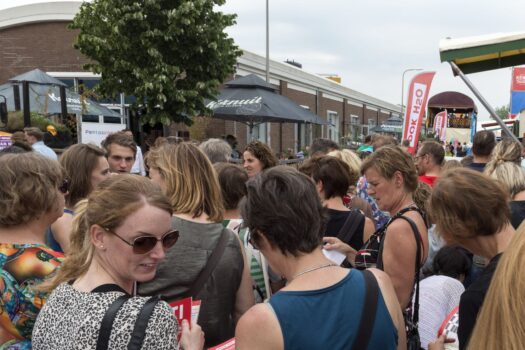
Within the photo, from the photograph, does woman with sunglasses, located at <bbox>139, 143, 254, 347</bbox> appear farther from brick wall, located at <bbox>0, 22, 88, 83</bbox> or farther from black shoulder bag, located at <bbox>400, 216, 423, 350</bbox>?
brick wall, located at <bbox>0, 22, 88, 83</bbox>

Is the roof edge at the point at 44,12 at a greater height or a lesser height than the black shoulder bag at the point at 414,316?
greater

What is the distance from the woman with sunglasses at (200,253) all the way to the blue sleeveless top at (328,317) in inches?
33.3

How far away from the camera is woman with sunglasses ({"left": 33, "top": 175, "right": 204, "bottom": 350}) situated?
1564 mm

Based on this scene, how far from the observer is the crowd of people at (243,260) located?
5.13 feet

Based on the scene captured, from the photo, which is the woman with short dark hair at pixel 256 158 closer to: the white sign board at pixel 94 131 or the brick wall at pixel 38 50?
the white sign board at pixel 94 131

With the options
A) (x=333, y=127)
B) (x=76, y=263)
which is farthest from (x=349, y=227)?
(x=333, y=127)

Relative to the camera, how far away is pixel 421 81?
8.50 metres

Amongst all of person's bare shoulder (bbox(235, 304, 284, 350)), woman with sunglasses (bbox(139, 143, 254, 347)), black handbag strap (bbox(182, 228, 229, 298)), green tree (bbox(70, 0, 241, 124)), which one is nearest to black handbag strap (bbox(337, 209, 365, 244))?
woman with sunglasses (bbox(139, 143, 254, 347))

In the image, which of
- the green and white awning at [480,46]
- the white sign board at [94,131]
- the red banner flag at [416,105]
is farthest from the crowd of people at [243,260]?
the white sign board at [94,131]

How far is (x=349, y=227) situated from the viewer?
3.53 m

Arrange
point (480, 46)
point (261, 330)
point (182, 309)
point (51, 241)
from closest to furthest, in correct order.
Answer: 1. point (261, 330)
2. point (182, 309)
3. point (51, 241)
4. point (480, 46)

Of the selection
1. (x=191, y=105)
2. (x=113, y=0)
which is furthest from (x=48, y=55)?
(x=191, y=105)

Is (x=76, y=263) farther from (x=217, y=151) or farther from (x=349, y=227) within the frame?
(x=217, y=151)

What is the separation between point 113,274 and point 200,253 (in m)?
0.61
